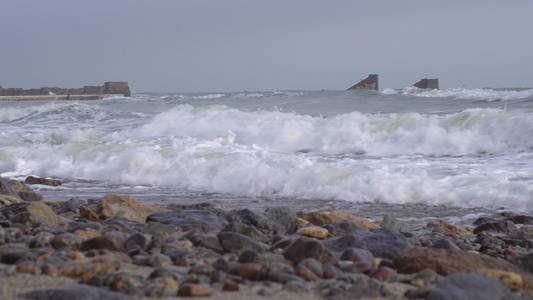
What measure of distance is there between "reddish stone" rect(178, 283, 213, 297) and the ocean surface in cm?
376

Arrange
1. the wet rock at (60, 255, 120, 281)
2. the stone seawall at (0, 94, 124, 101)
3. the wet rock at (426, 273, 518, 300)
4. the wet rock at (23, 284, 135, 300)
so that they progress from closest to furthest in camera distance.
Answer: the wet rock at (23, 284, 135, 300), the wet rock at (426, 273, 518, 300), the wet rock at (60, 255, 120, 281), the stone seawall at (0, 94, 124, 101)

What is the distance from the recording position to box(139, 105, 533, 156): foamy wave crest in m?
9.85

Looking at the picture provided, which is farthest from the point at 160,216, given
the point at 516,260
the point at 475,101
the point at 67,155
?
the point at 475,101

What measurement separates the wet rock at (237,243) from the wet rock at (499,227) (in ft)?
7.82

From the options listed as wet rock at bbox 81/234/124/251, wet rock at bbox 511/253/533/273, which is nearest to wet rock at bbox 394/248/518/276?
wet rock at bbox 511/253/533/273

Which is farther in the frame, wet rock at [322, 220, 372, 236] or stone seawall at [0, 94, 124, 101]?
stone seawall at [0, 94, 124, 101]

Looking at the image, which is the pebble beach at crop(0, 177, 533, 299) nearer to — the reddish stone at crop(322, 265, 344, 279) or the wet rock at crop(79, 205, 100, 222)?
the reddish stone at crop(322, 265, 344, 279)

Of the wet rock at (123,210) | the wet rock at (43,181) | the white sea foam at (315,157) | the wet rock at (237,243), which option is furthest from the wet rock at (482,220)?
the wet rock at (43,181)

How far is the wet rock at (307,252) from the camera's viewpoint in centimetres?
288

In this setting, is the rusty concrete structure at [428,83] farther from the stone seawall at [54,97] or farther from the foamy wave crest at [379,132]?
the stone seawall at [54,97]

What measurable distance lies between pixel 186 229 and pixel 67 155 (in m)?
6.58

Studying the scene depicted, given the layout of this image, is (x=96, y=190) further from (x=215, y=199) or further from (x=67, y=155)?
(x=67, y=155)

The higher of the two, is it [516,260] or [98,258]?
[98,258]

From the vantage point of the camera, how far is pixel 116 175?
8.60 meters
